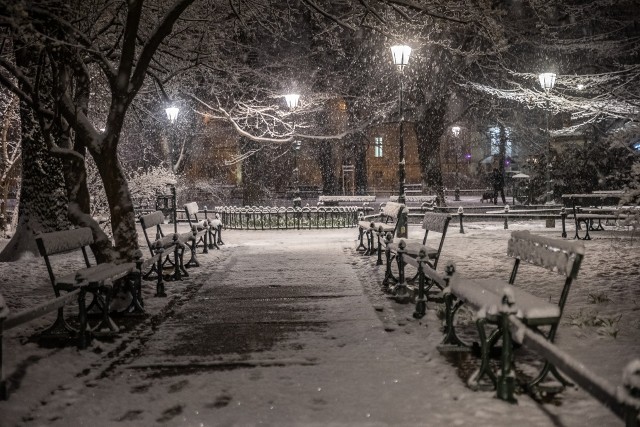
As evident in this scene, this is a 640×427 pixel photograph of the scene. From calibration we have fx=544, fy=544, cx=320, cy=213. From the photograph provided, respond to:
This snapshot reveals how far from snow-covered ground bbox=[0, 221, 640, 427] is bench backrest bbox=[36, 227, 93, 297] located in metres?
0.83

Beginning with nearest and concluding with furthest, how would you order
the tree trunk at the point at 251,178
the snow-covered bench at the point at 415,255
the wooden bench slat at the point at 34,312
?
the wooden bench slat at the point at 34,312 < the snow-covered bench at the point at 415,255 < the tree trunk at the point at 251,178

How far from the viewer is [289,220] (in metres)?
20.2

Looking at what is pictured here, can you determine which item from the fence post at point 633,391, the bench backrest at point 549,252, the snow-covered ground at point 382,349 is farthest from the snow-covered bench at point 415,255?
the fence post at point 633,391

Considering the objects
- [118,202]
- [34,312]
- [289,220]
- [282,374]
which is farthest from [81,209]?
[289,220]

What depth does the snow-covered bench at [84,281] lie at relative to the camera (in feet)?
18.1

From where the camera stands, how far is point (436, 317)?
6613mm

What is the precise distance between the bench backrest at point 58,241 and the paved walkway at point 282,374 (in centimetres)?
142

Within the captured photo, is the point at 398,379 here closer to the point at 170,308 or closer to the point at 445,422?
the point at 445,422

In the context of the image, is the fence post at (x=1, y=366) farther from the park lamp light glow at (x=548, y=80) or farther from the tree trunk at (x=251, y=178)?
the tree trunk at (x=251, y=178)

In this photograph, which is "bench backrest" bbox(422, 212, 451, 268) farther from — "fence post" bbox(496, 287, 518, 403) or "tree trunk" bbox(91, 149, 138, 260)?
"tree trunk" bbox(91, 149, 138, 260)

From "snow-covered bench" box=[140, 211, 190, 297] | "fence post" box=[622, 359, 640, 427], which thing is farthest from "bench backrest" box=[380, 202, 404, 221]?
"fence post" box=[622, 359, 640, 427]

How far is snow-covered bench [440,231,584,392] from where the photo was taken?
407 cm

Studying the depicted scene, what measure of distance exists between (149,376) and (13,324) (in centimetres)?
117

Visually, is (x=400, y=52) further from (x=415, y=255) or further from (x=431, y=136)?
(x=431, y=136)
